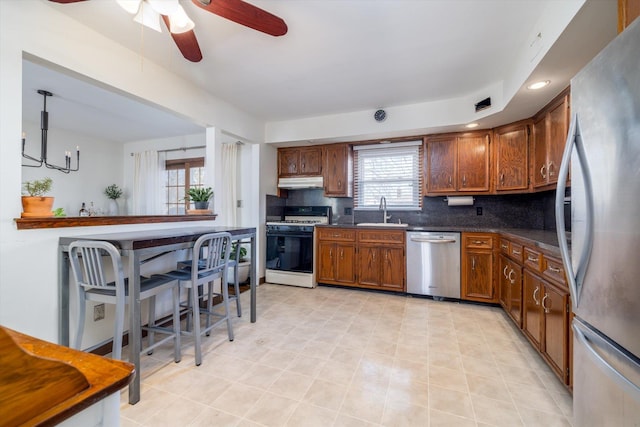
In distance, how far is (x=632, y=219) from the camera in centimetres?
87

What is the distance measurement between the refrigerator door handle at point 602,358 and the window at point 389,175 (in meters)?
2.87

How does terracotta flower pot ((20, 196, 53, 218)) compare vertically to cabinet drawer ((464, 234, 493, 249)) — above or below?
above

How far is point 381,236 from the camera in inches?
143

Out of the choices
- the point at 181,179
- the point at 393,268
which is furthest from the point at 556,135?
the point at 181,179

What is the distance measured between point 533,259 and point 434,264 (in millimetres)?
1314

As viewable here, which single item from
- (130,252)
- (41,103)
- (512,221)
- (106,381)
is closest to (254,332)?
(130,252)

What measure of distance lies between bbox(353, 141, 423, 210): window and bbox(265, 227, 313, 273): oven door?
1020 millimetres

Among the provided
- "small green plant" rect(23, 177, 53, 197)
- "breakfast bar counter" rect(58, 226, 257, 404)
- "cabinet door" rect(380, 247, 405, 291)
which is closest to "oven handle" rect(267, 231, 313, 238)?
"cabinet door" rect(380, 247, 405, 291)

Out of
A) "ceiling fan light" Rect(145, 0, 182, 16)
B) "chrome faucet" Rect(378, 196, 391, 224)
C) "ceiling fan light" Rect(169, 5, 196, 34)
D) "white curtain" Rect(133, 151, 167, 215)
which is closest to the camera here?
"ceiling fan light" Rect(145, 0, 182, 16)

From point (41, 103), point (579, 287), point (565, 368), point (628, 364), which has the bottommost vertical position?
point (565, 368)

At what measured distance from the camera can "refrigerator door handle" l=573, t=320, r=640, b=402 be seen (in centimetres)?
87

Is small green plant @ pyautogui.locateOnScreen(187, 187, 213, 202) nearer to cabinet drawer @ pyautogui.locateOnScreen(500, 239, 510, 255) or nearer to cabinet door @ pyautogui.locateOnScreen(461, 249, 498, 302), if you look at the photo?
cabinet door @ pyautogui.locateOnScreen(461, 249, 498, 302)

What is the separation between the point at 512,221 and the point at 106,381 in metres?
4.17

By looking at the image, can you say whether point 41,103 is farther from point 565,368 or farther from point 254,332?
point 565,368
